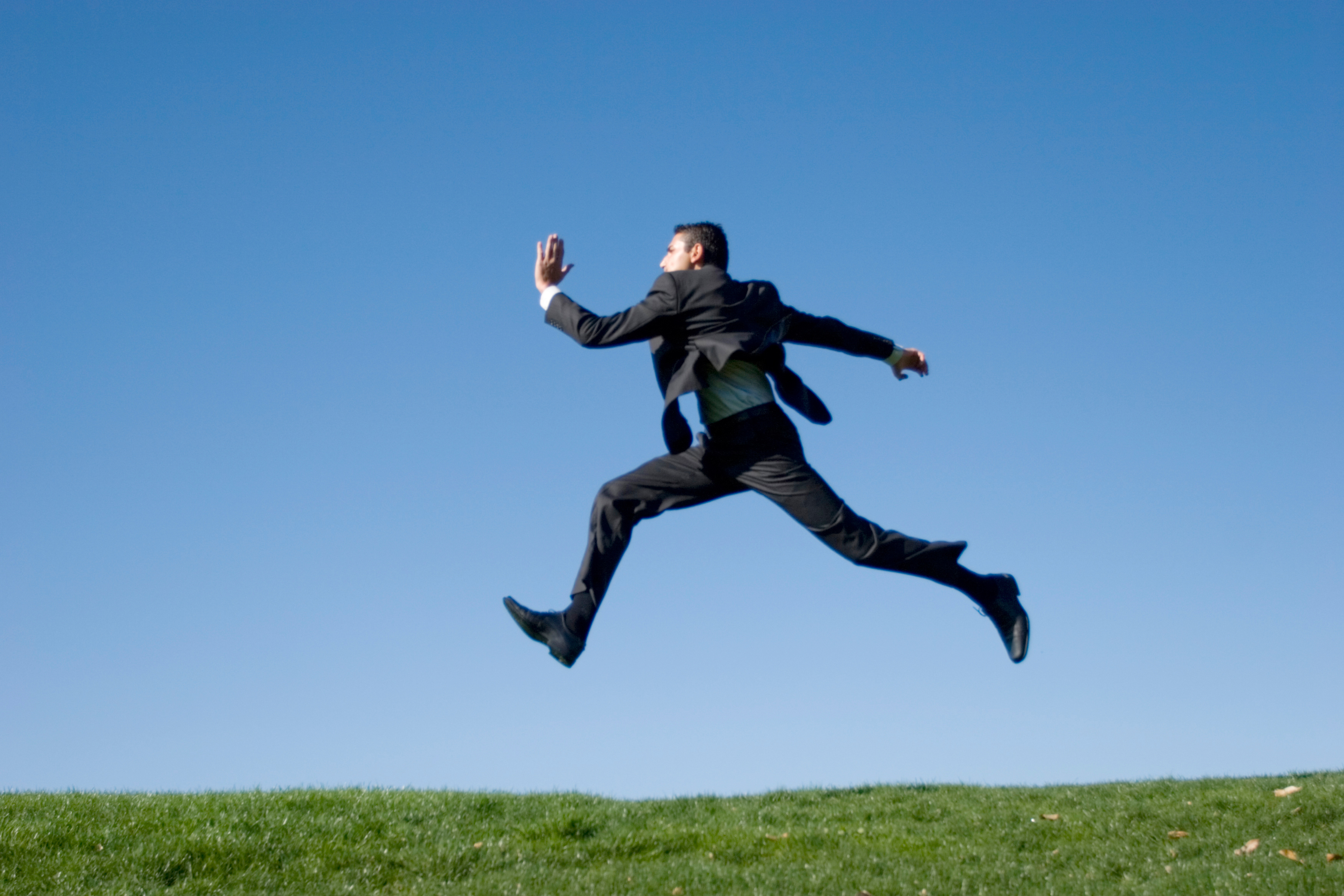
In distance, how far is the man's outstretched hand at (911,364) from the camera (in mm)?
8305

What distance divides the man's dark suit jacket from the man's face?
5.4 inches

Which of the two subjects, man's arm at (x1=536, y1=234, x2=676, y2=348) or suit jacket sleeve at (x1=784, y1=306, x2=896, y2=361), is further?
suit jacket sleeve at (x1=784, y1=306, x2=896, y2=361)

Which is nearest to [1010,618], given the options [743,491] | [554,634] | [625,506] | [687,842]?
[743,491]

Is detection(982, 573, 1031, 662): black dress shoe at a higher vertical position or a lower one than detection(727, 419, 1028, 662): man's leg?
lower

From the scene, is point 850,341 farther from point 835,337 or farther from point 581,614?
point 581,614

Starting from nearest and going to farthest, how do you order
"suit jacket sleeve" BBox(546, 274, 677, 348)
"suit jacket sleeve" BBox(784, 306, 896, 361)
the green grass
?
1. "suit jacket sleeve" BBox(546, 274, 677, 348)
2. "suit jacket sleeve" BBox(784, 306, 896, 361)
3. the green grass

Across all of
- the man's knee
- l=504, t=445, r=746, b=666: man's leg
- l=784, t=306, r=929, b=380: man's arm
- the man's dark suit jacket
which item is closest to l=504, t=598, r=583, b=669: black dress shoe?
l=504, t=445, r=746, b=666: man's leg

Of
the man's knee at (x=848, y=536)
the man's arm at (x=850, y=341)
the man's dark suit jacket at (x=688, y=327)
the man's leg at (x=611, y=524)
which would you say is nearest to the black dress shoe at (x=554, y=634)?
the man's leg at (x=611, y=524)

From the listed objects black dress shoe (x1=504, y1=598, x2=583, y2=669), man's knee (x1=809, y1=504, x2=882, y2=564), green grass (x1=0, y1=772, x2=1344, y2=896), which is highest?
man's knee (x1=809, y1=504, x2=882, y2=564)

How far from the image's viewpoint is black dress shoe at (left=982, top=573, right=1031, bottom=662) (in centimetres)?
798

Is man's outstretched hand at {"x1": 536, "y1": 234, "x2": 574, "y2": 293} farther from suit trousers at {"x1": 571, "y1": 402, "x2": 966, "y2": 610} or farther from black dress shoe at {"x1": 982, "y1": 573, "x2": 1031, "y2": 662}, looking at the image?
black dress shoe at {"x1": 982, "y1": 573, "x2": 1031, "y2": 662}

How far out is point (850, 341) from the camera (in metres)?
8.09

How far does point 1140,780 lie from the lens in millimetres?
12773

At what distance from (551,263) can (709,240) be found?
39.7 inches
